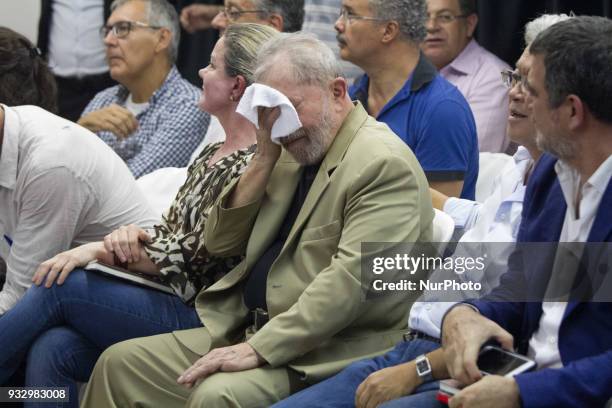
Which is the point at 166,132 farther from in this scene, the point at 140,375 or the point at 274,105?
the point at 274,105

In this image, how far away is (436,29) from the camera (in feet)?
15.2

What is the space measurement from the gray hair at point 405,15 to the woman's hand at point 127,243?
1.26m

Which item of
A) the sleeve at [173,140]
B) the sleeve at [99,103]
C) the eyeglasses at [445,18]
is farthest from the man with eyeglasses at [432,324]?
the sleeve at [99,103]

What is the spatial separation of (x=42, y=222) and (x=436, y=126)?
1.30 meters

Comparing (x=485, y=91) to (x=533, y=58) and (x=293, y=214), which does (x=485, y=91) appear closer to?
(x=293, y=214)

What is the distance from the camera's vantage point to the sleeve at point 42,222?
344 centimetres

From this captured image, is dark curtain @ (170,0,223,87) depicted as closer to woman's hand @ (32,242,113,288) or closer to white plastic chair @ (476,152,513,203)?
white plastic chair @ (476,152,513,203)

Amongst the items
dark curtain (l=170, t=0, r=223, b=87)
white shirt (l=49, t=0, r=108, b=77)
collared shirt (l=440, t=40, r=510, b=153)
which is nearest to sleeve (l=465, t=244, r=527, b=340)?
collared shirt (l=440, t=40, r=510, b=153)

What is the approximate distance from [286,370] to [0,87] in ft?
5.39

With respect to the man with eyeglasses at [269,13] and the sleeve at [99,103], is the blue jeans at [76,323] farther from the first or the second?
the sleeve at [99,103]

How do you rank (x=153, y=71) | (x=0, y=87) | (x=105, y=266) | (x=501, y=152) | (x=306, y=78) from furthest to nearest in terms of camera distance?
(x=153, y=71) → (x=501, y=152) → (x=0, y=87) → (x=105, y=266) → (x=306, y=78)

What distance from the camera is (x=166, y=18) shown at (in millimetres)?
5098

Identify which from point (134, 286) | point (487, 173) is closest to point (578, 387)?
point (134, 286)

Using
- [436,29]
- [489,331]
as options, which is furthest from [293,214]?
[436,29]
